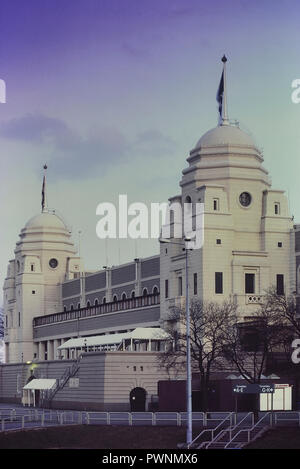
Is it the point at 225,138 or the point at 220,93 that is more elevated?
the point at 220,93

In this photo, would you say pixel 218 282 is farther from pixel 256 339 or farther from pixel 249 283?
pixel 256 339

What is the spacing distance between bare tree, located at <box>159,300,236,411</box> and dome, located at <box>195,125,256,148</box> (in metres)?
20.6

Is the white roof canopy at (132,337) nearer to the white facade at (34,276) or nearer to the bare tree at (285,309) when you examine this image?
the bare tree at (285,309)

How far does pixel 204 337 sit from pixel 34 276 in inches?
2691

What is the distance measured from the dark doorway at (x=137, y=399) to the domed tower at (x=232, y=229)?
44.6ft

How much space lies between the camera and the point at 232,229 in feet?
416

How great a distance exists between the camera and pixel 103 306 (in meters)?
154

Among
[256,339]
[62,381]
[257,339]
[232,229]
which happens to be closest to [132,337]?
[62,381]

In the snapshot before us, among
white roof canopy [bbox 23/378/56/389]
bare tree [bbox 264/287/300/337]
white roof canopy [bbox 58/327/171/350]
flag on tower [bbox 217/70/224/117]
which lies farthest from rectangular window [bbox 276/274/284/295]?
white roof canopy [bbox 23/378/56/389]

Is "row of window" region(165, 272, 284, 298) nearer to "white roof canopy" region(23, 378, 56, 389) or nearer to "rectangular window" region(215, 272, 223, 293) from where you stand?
"rectangular window" region(215, 272, 223, 293)

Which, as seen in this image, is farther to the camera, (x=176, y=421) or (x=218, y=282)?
(x=218, y=282)

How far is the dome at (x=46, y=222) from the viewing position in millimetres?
179625
